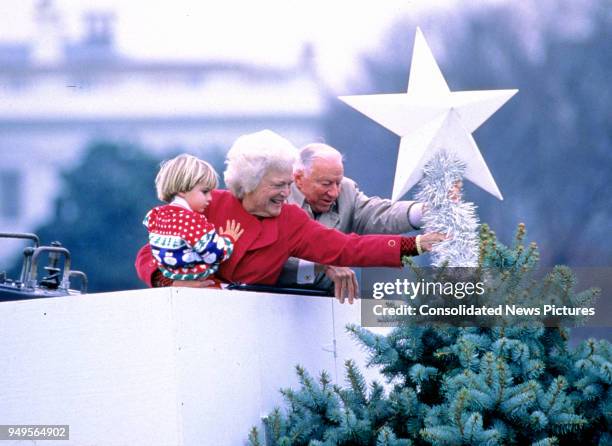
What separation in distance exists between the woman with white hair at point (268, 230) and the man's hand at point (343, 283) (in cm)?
11

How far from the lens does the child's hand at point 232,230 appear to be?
10.8 ft

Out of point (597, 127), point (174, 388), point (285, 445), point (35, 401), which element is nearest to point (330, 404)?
point (285, 445)

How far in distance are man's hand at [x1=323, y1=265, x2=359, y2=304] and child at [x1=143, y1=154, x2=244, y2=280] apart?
379 mm

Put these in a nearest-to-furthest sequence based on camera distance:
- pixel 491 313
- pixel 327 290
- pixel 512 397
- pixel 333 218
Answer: pixel 512 397 < pixel 491 313 < pixel 327 290 < pixel 333 218

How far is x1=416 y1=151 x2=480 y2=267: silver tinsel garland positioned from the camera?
2723 millimetres

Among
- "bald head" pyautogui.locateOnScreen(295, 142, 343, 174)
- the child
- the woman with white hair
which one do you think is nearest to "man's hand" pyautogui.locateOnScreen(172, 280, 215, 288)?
the child

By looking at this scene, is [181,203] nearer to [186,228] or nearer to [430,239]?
[186,228]

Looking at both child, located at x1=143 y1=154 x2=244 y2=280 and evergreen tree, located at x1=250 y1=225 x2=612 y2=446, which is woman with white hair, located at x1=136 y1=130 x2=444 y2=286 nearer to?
child, located at x1=143 y1=154 x2=244 y2=280

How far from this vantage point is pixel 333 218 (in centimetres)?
387

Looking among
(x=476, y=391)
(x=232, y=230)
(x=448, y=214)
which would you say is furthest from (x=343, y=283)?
(x=476, y=391)

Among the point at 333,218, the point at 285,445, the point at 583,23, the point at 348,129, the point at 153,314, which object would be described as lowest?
the point at 285,445

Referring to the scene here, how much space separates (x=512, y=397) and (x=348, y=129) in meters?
2.38

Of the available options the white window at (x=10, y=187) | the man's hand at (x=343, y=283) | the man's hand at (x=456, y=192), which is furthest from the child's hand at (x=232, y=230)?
the white window at (x=10, y=187)

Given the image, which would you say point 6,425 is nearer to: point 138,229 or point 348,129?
point 138,229
